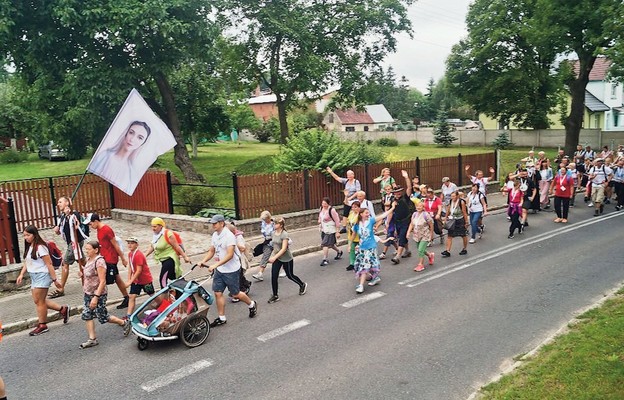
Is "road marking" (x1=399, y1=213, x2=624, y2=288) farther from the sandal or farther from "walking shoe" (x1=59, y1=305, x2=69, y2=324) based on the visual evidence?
the sandal

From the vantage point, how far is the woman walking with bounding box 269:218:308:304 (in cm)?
918

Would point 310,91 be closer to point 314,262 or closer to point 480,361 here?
point 314,262

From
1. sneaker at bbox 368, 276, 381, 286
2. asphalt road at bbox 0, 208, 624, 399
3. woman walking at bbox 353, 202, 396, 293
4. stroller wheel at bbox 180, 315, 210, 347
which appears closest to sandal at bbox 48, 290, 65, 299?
asphalt road at bbox 0, 208, 624, 399

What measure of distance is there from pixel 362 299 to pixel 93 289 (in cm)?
449

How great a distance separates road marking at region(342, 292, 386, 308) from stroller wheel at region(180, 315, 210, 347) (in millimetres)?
2546

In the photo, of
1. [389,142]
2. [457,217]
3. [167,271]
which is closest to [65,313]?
[167,271]

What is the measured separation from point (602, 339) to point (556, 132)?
1493 inches

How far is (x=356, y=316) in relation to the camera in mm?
8422

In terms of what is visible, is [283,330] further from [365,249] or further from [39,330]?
[39,330]

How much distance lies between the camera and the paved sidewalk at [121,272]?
8742 millimetres

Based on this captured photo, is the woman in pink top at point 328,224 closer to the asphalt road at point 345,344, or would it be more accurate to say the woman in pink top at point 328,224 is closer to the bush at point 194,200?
the asphalt road at point 345,344

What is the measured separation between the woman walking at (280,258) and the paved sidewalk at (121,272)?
2.27 m

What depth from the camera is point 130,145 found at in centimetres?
1014

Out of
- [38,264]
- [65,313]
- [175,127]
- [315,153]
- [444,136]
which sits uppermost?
[175,127]
